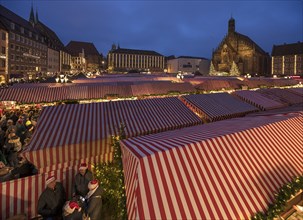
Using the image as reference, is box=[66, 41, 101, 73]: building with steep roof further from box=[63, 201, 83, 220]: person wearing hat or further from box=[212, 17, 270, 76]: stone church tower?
box=[63, 201, 83, 220]: person wearing hat

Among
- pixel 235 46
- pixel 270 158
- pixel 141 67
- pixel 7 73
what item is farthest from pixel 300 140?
pixel 141 67

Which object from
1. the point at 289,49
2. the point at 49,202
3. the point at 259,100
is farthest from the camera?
the point at 289,49

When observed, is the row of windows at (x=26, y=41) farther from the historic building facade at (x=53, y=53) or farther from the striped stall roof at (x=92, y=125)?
the striped stall roof at (x=92, y=125)

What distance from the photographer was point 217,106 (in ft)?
47.0

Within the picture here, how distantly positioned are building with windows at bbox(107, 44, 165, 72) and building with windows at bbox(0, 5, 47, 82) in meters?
59.1

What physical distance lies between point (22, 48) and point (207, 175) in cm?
6472

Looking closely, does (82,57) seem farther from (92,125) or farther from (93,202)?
(93,202)

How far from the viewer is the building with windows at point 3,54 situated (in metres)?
47.1

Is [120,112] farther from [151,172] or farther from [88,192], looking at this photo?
[151,172]

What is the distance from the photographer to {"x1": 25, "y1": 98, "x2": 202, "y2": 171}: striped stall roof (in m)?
7.64

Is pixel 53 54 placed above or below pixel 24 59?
above

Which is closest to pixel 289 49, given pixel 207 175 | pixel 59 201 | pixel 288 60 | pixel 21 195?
pixel 288 60

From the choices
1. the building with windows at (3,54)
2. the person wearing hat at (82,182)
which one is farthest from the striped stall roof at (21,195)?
the building with windows at (3,54)

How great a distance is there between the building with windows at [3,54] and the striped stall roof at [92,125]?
44.9 metres
